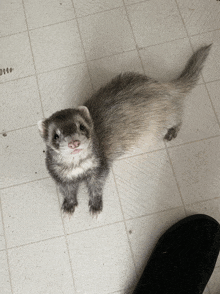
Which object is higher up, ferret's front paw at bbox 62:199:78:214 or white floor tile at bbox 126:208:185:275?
ferret's front paw at bbox 62:199:78:214

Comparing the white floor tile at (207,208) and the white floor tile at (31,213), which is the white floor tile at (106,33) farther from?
the white floor tile at (207,208)

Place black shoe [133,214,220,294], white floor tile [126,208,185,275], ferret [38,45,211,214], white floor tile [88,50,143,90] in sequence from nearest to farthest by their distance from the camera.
A: ferret [38,45,211,214] → black shoe [133,214,220,294] → white floor tile [126,208,185,275] → white floor tile [88,50,143,90]

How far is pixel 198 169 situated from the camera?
1.63 metres

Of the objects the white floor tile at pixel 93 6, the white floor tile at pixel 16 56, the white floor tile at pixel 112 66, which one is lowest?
the white floor tile at pixel 112 66

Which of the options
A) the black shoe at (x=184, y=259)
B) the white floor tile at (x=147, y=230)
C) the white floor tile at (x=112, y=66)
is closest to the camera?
the black shoe at (x=184, y=259)

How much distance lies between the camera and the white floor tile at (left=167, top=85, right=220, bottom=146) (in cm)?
166

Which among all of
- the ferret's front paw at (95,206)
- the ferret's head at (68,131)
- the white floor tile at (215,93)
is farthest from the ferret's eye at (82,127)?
the white floor tile at (215,93)

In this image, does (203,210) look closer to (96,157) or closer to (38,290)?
(96,157)

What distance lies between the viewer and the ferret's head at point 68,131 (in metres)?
1.04

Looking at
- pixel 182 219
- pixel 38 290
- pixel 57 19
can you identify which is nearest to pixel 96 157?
pixel 182 219

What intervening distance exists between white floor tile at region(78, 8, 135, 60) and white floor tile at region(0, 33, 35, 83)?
435 millimetres

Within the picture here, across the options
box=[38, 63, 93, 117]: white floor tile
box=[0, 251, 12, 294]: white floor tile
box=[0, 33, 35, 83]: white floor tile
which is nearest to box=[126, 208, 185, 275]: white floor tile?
box=[0, 251, 12, 294]: white floor tile

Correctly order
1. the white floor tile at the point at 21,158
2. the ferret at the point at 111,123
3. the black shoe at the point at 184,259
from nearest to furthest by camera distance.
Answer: the ferret at the point at 111,123
the black shoe at the point at 184,259
the white floor tile at the point at 21,158

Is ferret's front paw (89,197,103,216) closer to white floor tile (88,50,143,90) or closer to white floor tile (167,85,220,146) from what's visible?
white floor tile (167,85,220,146)
